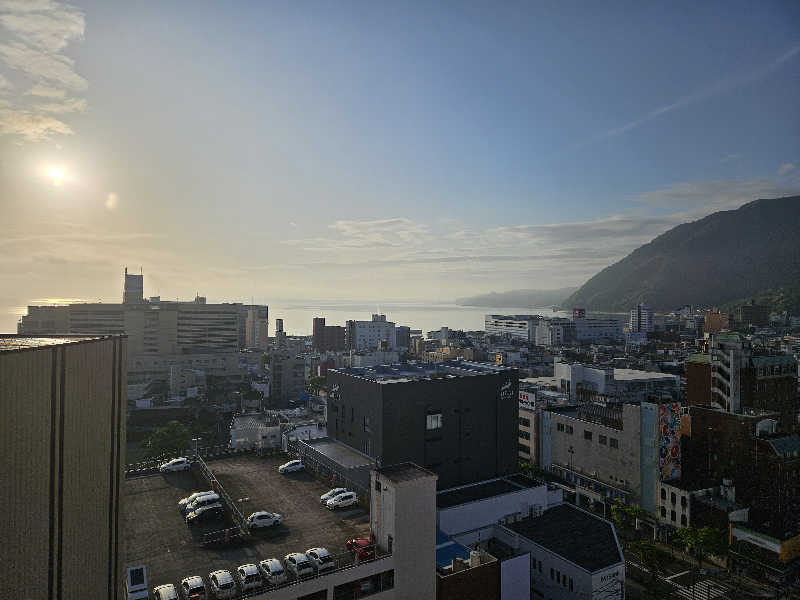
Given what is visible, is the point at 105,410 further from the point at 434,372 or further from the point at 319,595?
the point at 434,372

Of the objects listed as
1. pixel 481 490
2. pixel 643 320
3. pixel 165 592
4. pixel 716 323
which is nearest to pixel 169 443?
pixel 481 490

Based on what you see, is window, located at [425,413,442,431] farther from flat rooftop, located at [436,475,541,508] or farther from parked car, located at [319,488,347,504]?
parked car, located at [319,488,347,504]

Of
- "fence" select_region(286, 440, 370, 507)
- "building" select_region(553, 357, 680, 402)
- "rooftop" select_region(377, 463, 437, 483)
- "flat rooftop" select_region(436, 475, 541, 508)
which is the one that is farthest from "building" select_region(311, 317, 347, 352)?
"rooftop" select_region(377, 463, 437, 483)

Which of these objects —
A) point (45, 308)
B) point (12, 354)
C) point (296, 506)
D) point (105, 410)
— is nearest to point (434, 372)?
point (296, 506)

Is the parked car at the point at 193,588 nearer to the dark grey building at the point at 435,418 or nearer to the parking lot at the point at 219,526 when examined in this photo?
the parking lot at the point at 219,526

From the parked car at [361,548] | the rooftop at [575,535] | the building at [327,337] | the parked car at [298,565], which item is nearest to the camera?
the parked car at [298,565]

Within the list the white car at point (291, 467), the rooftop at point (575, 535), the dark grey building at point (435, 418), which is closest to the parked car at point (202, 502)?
the white car at point (291, 467)
